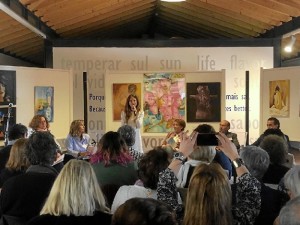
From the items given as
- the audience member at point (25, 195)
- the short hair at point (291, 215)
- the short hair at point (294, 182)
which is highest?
the short hair at point (291, 215)

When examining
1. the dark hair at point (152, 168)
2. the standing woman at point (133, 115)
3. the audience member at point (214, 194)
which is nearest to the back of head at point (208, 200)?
the audience member at point (214, 194)

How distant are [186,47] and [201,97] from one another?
139 cm

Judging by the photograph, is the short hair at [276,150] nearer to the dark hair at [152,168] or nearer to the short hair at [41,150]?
the dark hair at [152,168]

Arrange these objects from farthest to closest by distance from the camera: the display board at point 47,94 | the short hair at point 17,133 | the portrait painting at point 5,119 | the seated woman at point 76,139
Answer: the display board at point 47,94, the portrait painting at point 5,119, the seated woman at point 76,139, the short hair at point 17,133

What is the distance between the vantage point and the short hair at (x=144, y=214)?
163 cm

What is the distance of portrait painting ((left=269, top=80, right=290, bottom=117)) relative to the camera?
8.47 meters

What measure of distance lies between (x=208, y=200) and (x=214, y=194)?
41 millimetres

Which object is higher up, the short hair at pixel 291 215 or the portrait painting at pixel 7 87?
the portrait painting at pixel 7 87

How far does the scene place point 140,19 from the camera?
12.8 metres

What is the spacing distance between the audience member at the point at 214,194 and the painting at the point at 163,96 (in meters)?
5.92

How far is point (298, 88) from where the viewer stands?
8.24m

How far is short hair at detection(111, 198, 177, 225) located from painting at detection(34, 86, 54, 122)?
6947 millimetres

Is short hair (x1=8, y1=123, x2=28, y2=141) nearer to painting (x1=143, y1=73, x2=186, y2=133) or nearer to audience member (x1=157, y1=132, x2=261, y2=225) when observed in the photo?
audience member (x1=157, y1=132, x2=261, y2=225)

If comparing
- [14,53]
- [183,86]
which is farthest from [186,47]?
[14,53]
